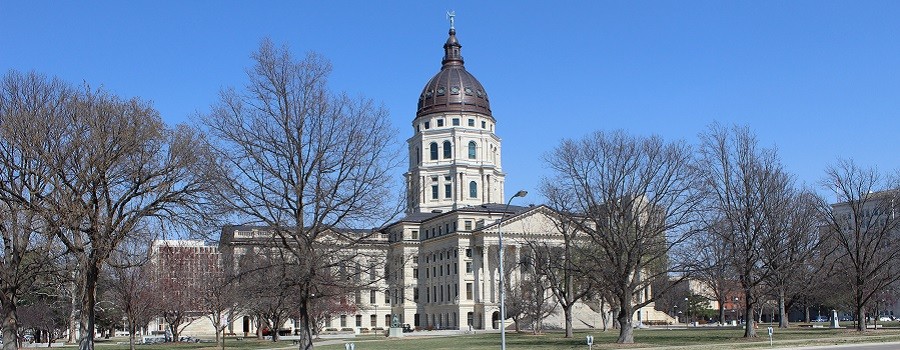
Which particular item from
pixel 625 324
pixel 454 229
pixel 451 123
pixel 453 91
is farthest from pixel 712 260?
pixel 453 91

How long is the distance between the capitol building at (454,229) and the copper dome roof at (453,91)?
148mm

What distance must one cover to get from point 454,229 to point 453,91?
2795cm

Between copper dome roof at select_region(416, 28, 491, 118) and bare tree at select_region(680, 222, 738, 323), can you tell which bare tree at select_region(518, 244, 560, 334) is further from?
copper dome roof at select_region(416, 28, 491, 118)

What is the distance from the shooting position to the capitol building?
11062cm

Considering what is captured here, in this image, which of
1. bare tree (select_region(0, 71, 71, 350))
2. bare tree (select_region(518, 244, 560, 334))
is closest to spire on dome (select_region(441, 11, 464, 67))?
bare tree (select_region(518, 244, 560, 334))

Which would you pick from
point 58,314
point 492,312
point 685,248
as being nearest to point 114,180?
point 685,248

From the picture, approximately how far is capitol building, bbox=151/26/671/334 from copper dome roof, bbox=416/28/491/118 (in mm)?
148

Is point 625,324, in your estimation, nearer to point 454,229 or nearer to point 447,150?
point 454,229

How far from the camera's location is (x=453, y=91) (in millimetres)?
135500

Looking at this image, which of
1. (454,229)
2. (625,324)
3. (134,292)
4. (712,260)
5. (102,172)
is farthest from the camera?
(454,229)

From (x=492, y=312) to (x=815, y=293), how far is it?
161 feet

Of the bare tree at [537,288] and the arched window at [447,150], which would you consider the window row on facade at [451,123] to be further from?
the bare tree at [537,288]

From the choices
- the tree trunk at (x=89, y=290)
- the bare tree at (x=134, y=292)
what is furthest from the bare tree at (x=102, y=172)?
the bare tree at (x=134, y=292)

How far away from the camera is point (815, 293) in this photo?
68.1m
